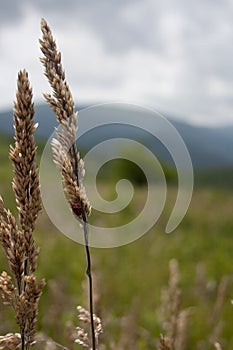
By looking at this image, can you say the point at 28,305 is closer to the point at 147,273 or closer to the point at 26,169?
the point at 26,169

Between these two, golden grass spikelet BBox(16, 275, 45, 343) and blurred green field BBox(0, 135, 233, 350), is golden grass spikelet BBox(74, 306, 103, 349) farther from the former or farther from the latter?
blurred green field BBox(0, 135, 233, 350)

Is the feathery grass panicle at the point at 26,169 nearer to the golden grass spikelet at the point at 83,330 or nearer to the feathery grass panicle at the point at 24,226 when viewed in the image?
the feathery grass panicle at the point at 24,226

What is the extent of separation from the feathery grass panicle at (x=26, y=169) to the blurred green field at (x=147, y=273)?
203cm

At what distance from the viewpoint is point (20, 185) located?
3.35 ft

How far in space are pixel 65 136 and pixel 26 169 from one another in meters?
0.10

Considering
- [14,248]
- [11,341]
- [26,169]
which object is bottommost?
[11,341]

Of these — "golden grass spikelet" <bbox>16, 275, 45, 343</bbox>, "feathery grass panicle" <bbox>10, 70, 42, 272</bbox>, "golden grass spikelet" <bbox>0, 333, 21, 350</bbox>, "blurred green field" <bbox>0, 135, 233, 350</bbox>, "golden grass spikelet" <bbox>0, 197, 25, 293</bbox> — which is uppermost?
"feathery grass panicle" <bbox>10, 70, 42, 272</bbox>

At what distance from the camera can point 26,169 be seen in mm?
1016

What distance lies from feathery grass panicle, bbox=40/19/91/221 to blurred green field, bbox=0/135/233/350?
6.76ft

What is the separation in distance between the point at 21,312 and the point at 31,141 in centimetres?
33

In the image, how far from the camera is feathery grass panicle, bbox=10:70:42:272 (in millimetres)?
1003

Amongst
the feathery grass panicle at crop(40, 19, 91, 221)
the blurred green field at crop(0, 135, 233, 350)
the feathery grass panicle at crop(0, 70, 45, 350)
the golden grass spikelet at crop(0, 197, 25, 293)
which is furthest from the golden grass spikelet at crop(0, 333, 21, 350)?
the blurred green field at crop(0, 135, 233, 350)

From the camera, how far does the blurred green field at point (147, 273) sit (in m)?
4.82

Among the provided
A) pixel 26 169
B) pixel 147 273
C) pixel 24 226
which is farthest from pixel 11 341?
pixel 147 273
